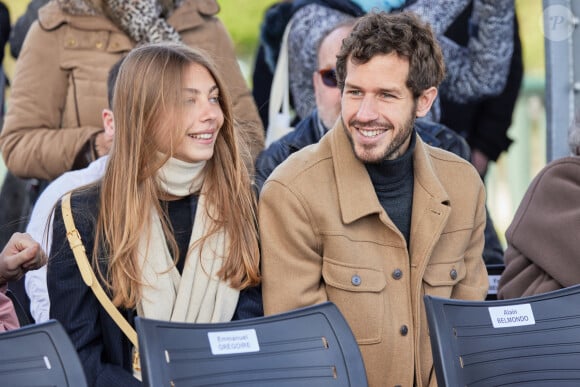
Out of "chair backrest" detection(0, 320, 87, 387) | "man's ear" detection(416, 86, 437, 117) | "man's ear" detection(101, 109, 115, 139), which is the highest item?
"man's ear" detection(416, 86, 437, 117)

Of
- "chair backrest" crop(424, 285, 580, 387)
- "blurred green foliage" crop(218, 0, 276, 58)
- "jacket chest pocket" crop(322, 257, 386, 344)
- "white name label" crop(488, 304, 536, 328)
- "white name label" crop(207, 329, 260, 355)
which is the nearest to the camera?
"white name label" crop(207, 329, 260, 355)

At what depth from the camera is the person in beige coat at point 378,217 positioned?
12.4 feet

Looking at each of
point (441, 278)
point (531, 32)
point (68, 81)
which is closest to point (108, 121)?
point (68, 81)

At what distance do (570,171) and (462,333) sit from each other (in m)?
1.25

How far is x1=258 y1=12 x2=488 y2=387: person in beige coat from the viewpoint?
3768mm

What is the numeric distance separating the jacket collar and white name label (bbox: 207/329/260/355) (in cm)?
75

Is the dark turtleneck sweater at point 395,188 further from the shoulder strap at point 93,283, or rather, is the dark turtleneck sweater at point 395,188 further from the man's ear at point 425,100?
the shoulder strap at point 93,283

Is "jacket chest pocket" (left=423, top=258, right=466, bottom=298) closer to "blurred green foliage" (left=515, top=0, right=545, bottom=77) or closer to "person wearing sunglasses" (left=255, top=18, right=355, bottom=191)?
"person wearing sunglasses" (left=255, top=18, right=355, bottom=191)

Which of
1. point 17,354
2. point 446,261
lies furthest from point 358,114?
point 17,354

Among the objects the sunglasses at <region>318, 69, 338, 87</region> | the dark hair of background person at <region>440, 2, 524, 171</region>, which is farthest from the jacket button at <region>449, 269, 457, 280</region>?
the dark hair of background person at <region>440, 2, 524, 171</region>

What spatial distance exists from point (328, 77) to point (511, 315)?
6.12ft

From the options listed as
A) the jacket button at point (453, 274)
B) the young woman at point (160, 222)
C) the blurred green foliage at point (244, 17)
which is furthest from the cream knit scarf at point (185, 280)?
the blurred green foliage at point (244, 17)

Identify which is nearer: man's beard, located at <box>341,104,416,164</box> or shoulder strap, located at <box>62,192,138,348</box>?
shoulder strap, located at <box>62,192,138,348</box>

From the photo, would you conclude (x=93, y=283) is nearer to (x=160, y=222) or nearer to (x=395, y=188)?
(x=160, y=222)
